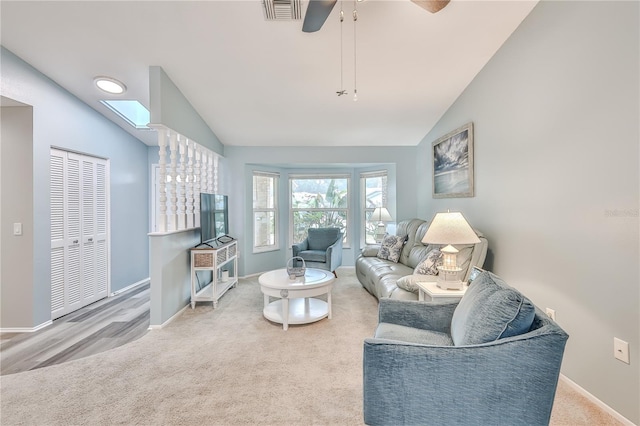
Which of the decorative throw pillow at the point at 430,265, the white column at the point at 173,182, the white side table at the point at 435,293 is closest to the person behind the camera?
the white side table at the point at 435,293

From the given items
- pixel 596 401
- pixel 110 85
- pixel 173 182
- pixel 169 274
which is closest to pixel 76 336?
pixel 169 274

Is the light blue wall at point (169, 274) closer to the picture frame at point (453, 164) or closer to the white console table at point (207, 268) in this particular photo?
the white console table at point (207, 268)

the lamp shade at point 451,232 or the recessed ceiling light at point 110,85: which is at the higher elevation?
the recessed ceiling light at point 110,85

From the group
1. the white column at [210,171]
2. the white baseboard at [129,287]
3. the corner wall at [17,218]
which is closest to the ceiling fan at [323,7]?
the white column at [210,171]

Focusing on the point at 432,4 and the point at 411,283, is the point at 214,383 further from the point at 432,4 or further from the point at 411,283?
the point at 432,4

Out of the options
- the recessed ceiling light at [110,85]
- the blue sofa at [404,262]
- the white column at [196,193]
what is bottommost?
the blue sofa at [404,262]

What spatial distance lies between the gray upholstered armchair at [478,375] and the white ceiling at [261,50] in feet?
7.65

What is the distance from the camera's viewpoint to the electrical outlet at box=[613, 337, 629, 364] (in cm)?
159

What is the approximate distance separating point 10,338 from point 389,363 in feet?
11.7

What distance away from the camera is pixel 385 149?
4.86 metres

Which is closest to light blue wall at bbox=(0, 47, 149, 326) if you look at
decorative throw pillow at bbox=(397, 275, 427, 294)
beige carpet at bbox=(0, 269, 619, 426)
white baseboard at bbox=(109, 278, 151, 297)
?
white baseboard at bbox=(109, 278, 151, 297)

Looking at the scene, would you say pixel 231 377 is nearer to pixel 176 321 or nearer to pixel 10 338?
pixel 176 321

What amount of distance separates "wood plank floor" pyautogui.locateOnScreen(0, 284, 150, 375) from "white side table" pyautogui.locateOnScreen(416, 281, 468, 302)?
267 cm

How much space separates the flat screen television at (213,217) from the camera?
362 centimetres
